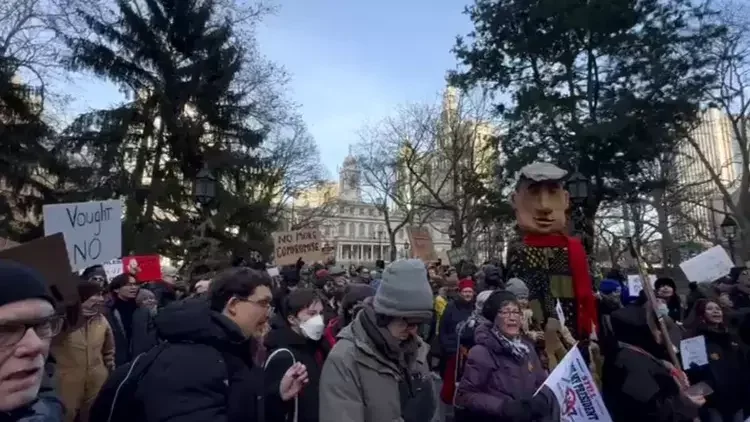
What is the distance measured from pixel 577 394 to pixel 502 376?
0.49 metres

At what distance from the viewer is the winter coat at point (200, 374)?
2.41 m

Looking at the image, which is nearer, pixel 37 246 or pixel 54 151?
pixel 37 246

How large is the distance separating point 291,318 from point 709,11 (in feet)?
71.0

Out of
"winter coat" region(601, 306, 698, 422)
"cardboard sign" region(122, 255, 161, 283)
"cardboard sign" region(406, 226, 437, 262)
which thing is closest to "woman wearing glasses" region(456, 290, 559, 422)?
"winter coat" region(601, 306, 698, 422)

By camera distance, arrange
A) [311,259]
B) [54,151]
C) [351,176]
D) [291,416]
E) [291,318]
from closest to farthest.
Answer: [291,416]
[291,318]
[311,259]
[54,151]
[351,176]

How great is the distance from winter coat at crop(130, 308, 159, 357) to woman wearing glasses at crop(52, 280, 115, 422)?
1.25m

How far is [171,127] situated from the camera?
1872 centimetres

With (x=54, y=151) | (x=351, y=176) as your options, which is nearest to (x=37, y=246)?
(x=54, y=151)

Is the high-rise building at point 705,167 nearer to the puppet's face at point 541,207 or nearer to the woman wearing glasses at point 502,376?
the puppet's face at point 541,207

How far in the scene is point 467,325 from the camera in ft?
19.7

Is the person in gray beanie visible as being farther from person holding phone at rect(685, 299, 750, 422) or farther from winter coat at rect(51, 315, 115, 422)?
person holding phone at rect(685, 299, 750, 422)

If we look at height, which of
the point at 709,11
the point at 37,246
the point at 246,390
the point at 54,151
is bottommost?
the point at 246,390

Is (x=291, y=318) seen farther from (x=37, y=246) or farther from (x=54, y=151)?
(x=54, y=151)

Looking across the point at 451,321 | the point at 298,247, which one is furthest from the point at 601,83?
the point at 451,321
